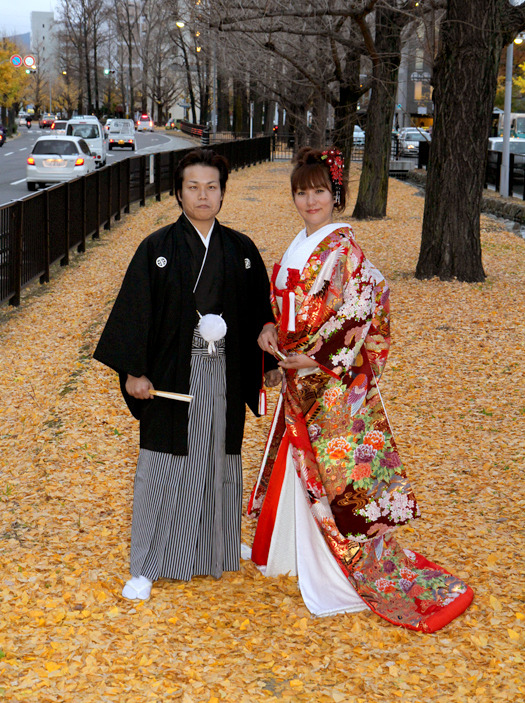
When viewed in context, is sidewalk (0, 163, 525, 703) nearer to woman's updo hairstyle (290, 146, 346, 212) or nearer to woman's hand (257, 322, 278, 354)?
woman's hand (257, 322, 278, 354)

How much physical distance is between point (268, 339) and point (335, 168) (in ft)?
2.51

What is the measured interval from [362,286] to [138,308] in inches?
36.6

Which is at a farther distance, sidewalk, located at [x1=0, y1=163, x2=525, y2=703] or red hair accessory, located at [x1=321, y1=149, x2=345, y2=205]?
red hair accessory, located at [x1=321, y1=149, x2=345, y2=205]

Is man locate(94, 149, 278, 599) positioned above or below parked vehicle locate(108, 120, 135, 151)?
below

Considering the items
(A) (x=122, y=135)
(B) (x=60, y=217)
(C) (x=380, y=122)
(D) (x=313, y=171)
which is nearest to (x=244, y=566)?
(D) (x=313, y=171)

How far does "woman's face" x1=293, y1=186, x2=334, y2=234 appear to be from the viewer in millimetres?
3646

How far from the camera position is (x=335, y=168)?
3666 millimetres

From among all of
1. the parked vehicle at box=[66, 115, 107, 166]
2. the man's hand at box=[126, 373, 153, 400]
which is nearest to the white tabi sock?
the man's hand at box=[126, 373, 153, 400]

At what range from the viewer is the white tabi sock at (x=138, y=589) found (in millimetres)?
3826

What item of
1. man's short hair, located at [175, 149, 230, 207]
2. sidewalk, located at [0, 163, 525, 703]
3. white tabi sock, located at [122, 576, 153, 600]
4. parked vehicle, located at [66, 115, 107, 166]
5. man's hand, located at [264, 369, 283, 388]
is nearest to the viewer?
sidewalk, located at [0, 163, 525, 703]

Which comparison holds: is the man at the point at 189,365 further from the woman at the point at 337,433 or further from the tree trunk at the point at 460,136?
the tree trunk at the point at 460,136

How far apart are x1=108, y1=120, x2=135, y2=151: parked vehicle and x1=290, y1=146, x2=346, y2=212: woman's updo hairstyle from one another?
45755mm

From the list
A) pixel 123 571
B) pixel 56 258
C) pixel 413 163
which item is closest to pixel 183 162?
pixel 123 571

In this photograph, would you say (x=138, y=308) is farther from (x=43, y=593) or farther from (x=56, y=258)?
(x=56, y=258)
